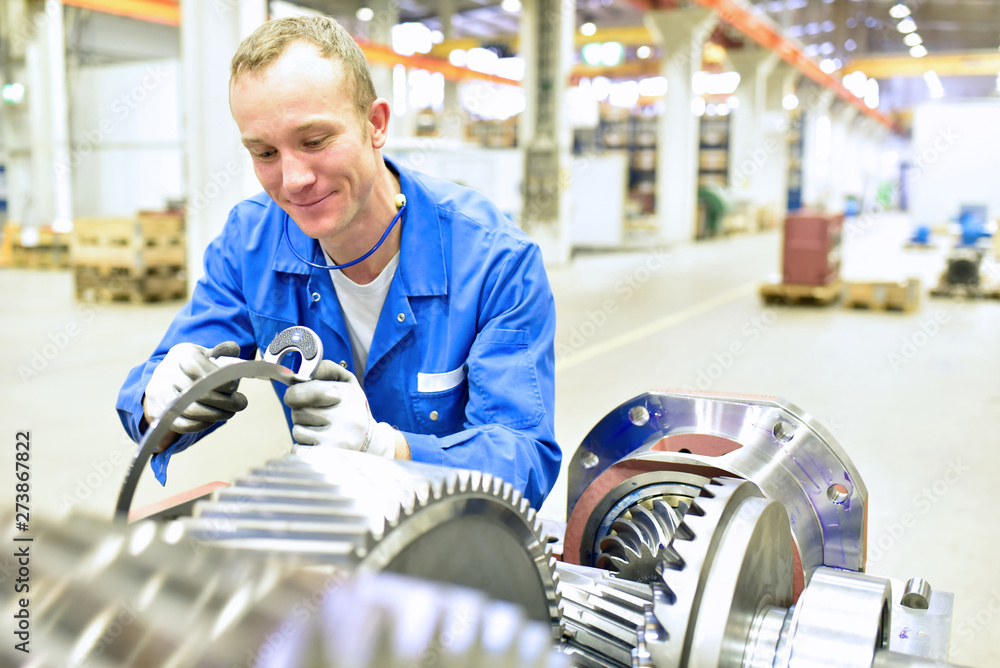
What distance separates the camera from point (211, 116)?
5.82 metres

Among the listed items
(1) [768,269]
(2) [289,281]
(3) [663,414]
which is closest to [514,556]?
(3) [663,414]

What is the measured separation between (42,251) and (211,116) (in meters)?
5.43

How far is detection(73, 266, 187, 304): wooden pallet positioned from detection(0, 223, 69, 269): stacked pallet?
9.67 ft

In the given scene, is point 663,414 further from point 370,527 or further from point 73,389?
point 73,389

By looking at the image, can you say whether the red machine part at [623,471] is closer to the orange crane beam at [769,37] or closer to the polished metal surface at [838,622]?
the polished metal surface at [838,622]

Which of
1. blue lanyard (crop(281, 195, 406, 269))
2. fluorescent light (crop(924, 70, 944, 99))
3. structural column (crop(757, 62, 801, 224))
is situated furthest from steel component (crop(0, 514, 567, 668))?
fluorescent light (crop(924, 70, 944, 99))

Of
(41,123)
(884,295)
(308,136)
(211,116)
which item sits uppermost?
(41,123)

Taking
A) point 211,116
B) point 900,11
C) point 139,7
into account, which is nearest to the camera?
point 211,116

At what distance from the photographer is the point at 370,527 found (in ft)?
2.29

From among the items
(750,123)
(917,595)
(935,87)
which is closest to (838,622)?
(917,595)

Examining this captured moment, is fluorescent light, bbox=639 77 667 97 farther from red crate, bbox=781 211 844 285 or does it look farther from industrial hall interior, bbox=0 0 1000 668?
red crate, bbox=781 211 844 285

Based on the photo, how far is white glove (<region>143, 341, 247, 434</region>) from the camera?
49.9 inches

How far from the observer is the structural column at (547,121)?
9.83 meters

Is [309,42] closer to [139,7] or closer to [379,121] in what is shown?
[379,121]
